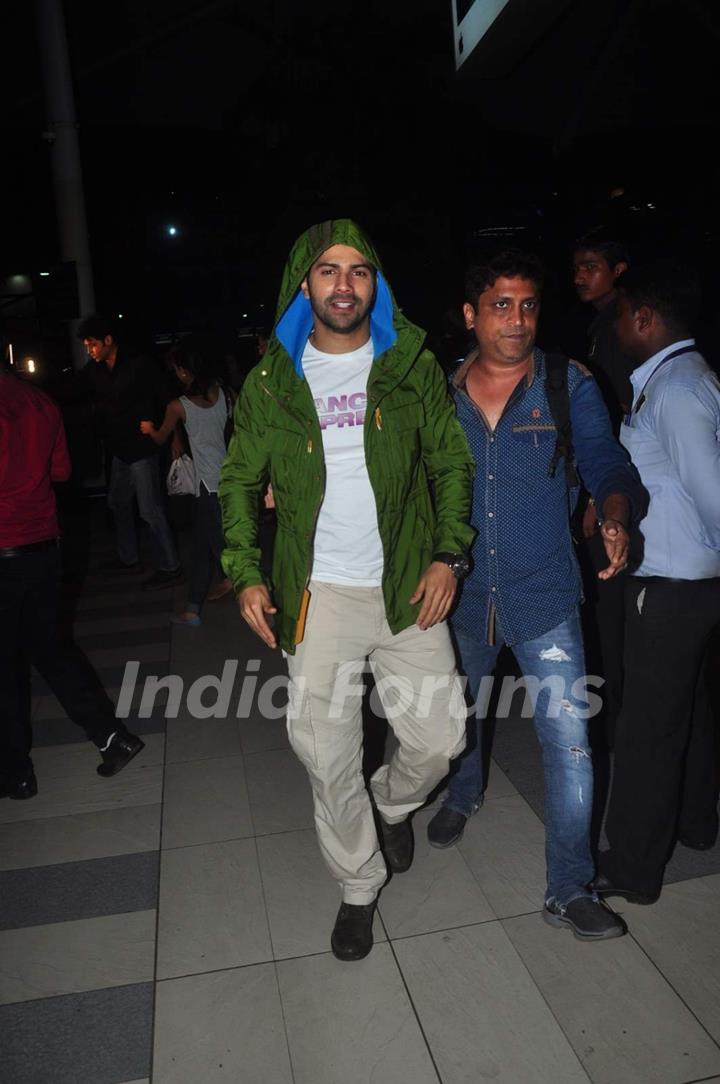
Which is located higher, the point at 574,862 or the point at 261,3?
the point at 261,3

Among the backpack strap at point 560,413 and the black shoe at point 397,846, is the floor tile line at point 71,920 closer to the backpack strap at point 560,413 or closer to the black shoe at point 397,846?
the black shoe at point 397,846

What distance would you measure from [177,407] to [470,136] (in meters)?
8.05

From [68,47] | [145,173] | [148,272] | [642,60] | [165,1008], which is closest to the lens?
[165,1008]

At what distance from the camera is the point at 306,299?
2.64 meters

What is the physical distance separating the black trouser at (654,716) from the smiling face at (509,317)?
816 mm

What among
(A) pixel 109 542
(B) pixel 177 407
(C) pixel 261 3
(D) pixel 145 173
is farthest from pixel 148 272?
(B) pixel 177 407

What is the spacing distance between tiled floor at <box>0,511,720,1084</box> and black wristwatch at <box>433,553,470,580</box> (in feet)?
3.71

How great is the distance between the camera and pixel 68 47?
9.80 metres

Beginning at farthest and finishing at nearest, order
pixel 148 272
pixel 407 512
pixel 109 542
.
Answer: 1. pixel 148 272
2. pixel 109 542
3. pixel 407 512

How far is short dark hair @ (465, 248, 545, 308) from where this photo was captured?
2541 millimetres

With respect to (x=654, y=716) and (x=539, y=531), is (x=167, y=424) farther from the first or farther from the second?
(x=654, y=716)

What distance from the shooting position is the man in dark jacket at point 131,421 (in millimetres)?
7094

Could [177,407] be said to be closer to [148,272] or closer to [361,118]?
[361,118]

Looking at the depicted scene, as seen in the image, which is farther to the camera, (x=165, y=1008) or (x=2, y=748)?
(x=2, y=748)
